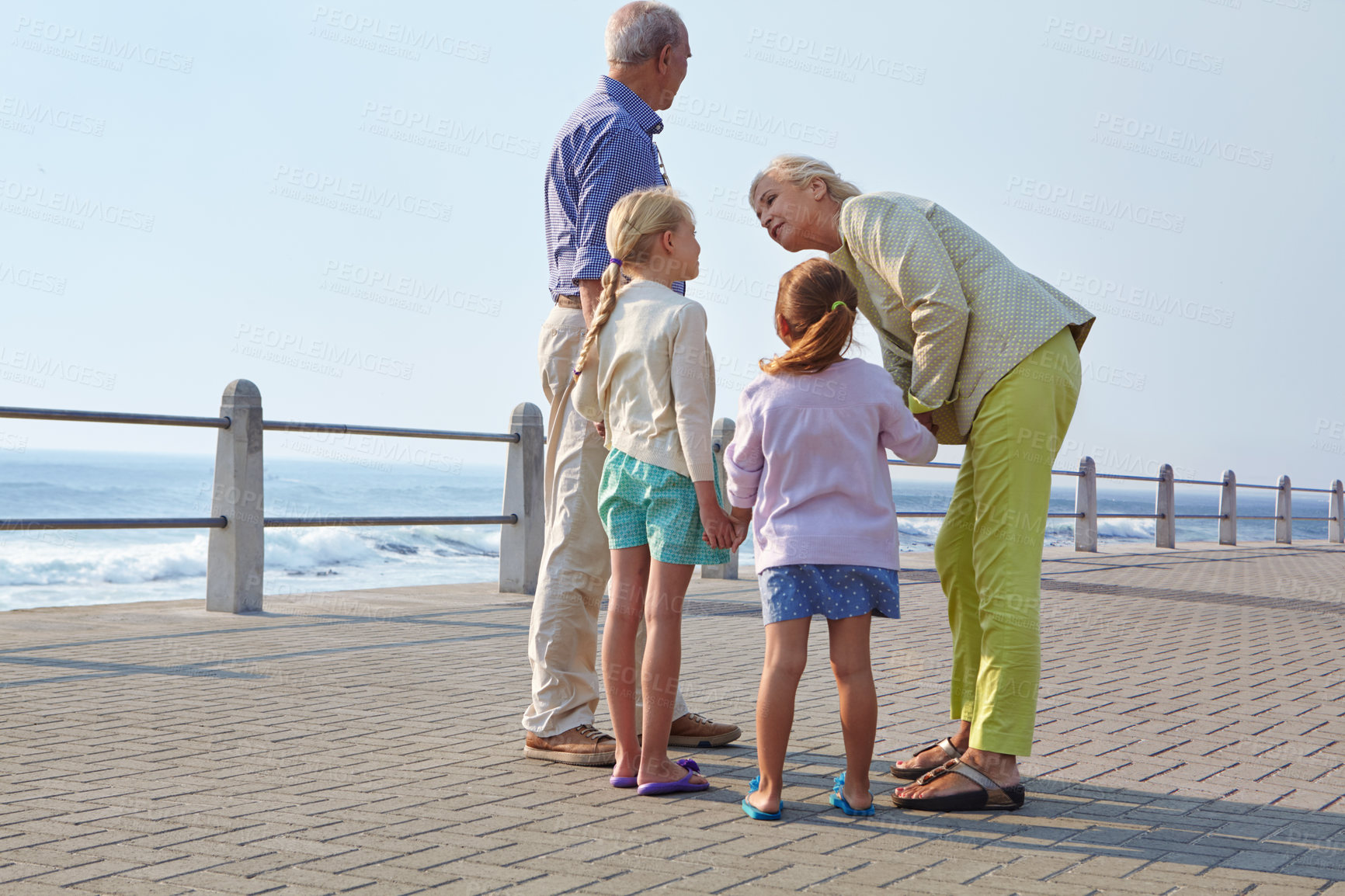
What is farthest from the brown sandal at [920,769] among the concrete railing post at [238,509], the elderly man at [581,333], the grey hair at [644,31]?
the concrete railing post at [238,509]

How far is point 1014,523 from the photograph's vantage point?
11.3 feet

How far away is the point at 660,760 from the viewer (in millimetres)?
3475

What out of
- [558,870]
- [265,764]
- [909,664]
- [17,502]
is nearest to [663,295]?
[558,870]

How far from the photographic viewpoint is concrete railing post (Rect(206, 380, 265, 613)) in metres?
7.63

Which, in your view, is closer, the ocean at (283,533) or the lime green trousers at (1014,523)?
the lime green trousers at (1014,523)

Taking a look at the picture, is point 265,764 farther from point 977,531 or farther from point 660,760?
point 977,531

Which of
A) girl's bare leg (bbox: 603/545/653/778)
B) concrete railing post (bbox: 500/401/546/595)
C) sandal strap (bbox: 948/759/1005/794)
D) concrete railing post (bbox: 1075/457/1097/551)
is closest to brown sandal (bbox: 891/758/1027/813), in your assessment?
sandal strap (bbox: 948/759/1005/794)

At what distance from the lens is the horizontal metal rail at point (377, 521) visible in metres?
7.78

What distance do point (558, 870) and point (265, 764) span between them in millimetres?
1428

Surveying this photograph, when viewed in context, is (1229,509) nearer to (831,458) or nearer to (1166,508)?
(1166,508)

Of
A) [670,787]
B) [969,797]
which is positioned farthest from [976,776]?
[670,787]

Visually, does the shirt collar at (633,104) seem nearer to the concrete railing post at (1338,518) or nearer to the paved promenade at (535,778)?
the paved promenade at (535,778)

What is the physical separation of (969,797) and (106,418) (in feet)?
18.5

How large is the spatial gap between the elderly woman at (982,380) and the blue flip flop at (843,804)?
14cm
